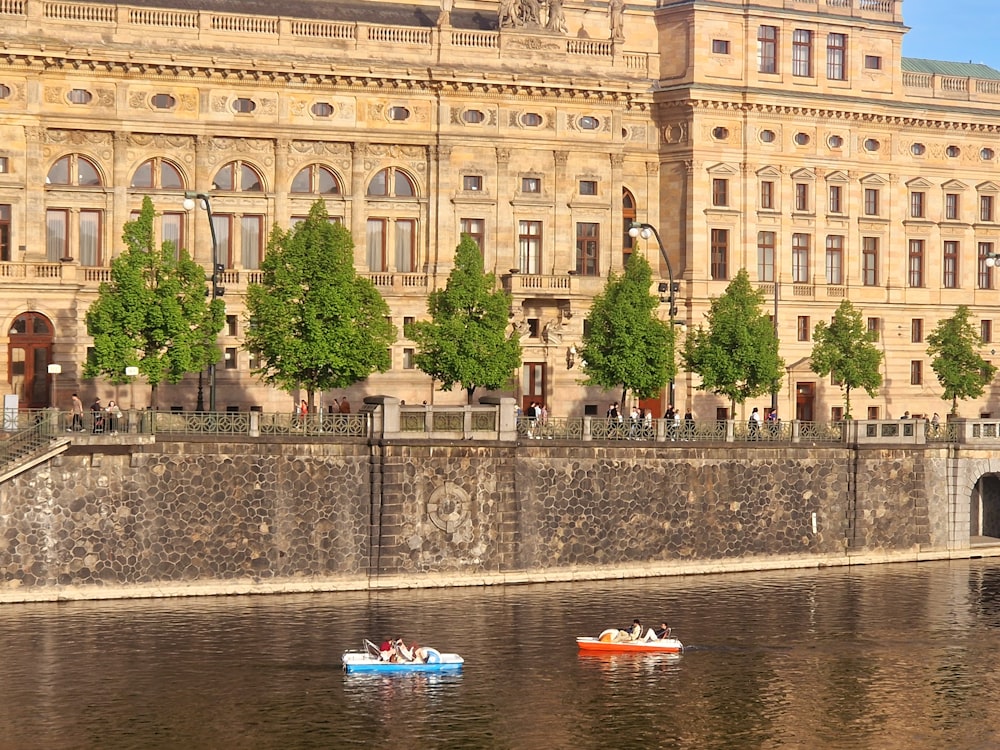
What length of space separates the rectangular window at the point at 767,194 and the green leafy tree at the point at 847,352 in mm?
8165

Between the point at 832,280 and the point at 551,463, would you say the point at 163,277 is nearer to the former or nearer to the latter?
the point at 551,463

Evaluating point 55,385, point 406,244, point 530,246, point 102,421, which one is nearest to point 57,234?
point 55,385

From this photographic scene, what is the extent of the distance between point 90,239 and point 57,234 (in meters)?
1.50

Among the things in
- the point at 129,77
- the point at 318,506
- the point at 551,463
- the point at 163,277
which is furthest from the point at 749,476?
the point at 129,77

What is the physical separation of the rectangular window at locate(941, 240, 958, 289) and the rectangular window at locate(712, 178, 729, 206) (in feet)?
49.3

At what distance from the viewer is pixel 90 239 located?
9362cm

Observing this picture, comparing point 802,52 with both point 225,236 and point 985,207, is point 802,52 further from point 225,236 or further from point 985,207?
point 225,236

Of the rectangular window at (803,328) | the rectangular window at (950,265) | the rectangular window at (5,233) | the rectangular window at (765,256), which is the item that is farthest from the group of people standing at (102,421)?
the rectangular window at (950,265)

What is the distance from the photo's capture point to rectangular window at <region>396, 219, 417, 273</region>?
9931 cm

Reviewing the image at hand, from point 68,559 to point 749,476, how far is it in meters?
28.3

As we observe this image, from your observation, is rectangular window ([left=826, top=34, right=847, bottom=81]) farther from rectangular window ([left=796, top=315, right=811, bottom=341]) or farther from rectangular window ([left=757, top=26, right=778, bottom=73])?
rectangular window ([left=796, top=315, right=811, bottom=341])

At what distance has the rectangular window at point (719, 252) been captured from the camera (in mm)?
105438

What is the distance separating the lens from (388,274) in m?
97.7

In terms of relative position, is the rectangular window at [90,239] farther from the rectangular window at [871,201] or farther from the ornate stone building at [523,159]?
the rectangular window at [871,201]
